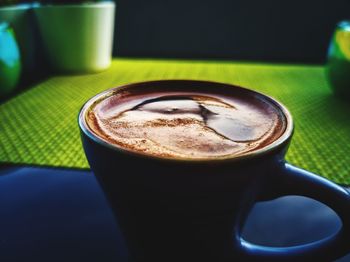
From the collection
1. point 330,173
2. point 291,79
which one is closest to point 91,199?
point 330,173

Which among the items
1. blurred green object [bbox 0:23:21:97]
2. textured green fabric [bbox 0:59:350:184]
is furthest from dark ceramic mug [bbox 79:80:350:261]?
blurred green object [bbox 0:23:21:97]

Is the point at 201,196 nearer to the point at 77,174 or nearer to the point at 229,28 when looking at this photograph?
the point at 77,174

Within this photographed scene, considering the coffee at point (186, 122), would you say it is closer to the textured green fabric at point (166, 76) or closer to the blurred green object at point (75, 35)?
the textured green fabric at point (166, 76)

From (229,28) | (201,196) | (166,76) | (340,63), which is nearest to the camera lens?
(201,196)

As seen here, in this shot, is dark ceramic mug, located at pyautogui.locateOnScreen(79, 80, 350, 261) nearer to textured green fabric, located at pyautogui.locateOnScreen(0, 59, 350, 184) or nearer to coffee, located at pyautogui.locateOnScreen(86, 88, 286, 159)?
coffee, located at pyautogui.locateOnScreen(86, 88, 286, 159)

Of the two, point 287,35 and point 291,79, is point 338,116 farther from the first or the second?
point 287,35

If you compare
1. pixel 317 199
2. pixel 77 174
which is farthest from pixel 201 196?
pixel 77 174

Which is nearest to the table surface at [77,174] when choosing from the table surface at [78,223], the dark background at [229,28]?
the table surface at [78,223]
